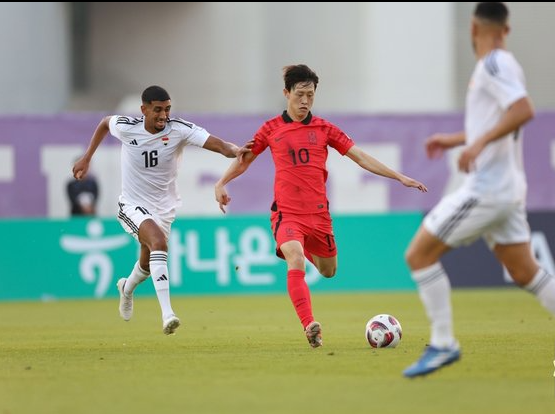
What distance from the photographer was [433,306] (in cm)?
793

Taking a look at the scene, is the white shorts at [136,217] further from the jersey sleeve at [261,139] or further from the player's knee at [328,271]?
the player's knee at [328,271]

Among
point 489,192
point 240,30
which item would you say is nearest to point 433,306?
point 489,192

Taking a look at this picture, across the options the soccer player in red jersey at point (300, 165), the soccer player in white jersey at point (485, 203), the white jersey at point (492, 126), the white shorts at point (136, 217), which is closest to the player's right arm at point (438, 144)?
the soccer player in white jersey at point (485, 203)

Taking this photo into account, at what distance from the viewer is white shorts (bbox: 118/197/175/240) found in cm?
1192

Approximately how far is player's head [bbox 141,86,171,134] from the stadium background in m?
8.33

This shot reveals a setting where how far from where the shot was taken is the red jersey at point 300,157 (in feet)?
36.1

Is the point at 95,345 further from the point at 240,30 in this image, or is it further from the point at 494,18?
the point at 240,30

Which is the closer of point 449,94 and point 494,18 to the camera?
point 494,18

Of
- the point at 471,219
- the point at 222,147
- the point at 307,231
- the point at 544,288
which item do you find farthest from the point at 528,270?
the point at 222,147

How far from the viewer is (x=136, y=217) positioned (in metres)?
11.9

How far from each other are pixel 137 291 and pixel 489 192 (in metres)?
Answer: 13.1

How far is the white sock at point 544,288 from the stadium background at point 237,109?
12.2 m

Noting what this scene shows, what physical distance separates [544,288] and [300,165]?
350 centimetres

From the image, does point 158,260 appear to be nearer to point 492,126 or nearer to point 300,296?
point 300,296
